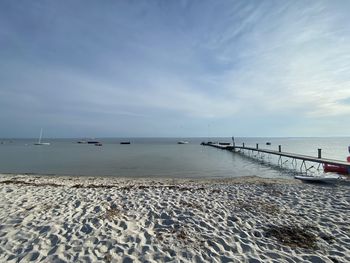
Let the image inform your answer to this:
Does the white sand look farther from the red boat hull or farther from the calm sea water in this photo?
the red boat hull

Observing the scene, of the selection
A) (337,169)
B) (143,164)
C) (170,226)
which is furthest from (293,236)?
(143,164)

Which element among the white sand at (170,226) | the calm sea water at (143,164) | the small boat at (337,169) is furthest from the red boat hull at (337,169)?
the white sand at (170,226)

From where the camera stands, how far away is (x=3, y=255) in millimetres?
3771

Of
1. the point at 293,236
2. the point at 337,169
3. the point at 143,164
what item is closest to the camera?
the point at 293,236

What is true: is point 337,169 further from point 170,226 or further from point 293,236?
point 170,226

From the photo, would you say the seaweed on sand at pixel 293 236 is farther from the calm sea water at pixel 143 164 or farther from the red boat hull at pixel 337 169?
the red boat hull at pixel 337 169

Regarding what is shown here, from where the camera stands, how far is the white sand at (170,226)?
386 cm

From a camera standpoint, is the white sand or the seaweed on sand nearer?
the white sand

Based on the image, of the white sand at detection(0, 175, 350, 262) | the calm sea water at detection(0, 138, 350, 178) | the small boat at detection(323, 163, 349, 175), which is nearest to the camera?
the white sand at detection(0, 175, 350, 262)

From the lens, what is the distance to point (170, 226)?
5.07 metres

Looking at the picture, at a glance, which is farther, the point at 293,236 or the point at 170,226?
the point at 170,226

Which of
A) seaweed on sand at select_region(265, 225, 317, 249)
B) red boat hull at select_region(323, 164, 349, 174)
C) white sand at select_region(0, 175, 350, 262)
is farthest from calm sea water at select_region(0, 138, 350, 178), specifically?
seaweed on sand at select_region(265, 225, 317, 249)

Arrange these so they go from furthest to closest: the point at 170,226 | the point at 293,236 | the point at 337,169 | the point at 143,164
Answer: the point at 143,164
the point at 337,169
the point at 170,226
the point at 293,236

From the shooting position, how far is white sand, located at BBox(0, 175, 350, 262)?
386cm
